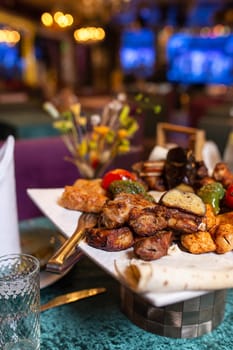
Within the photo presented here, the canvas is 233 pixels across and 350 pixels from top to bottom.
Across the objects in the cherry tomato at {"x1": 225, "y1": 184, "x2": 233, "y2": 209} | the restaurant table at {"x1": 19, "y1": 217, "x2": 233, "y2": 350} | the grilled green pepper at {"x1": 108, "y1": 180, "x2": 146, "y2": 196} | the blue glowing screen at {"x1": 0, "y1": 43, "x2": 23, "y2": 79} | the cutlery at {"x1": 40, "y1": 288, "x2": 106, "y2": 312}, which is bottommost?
the restaurant table at {"x1": 19, "y1": 217, "x2": 233, "y2": 350}

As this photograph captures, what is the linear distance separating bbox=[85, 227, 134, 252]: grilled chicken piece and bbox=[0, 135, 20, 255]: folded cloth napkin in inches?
9.5

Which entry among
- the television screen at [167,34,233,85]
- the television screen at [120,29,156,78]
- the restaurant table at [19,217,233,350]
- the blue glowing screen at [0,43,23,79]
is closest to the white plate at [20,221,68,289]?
the restaurant table at [19,217,233,350]

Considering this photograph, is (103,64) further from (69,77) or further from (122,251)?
(122,251)

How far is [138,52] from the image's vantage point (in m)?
10.2

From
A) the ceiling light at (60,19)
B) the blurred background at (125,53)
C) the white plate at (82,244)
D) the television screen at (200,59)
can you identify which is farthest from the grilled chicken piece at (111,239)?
the television screen at (200,59)

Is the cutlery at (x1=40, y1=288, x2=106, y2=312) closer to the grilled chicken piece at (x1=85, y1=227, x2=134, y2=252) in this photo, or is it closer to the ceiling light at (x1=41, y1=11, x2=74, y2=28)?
the grilled chicken piece at (x1=85, y1=227, x2=134, y2=252)

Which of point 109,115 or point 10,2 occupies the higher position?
point 10,2

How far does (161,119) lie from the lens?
192 inches

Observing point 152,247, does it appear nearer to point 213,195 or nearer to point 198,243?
point 198,243

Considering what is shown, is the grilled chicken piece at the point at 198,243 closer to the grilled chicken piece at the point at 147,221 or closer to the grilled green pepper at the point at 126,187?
the grilled chicken piece at the point at 147,221

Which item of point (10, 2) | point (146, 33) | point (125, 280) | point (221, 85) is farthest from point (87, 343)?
point (146, 33)

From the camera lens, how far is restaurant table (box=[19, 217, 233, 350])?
0.75 metres

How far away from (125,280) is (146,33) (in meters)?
10.0

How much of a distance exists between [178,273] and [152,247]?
0.08 m
